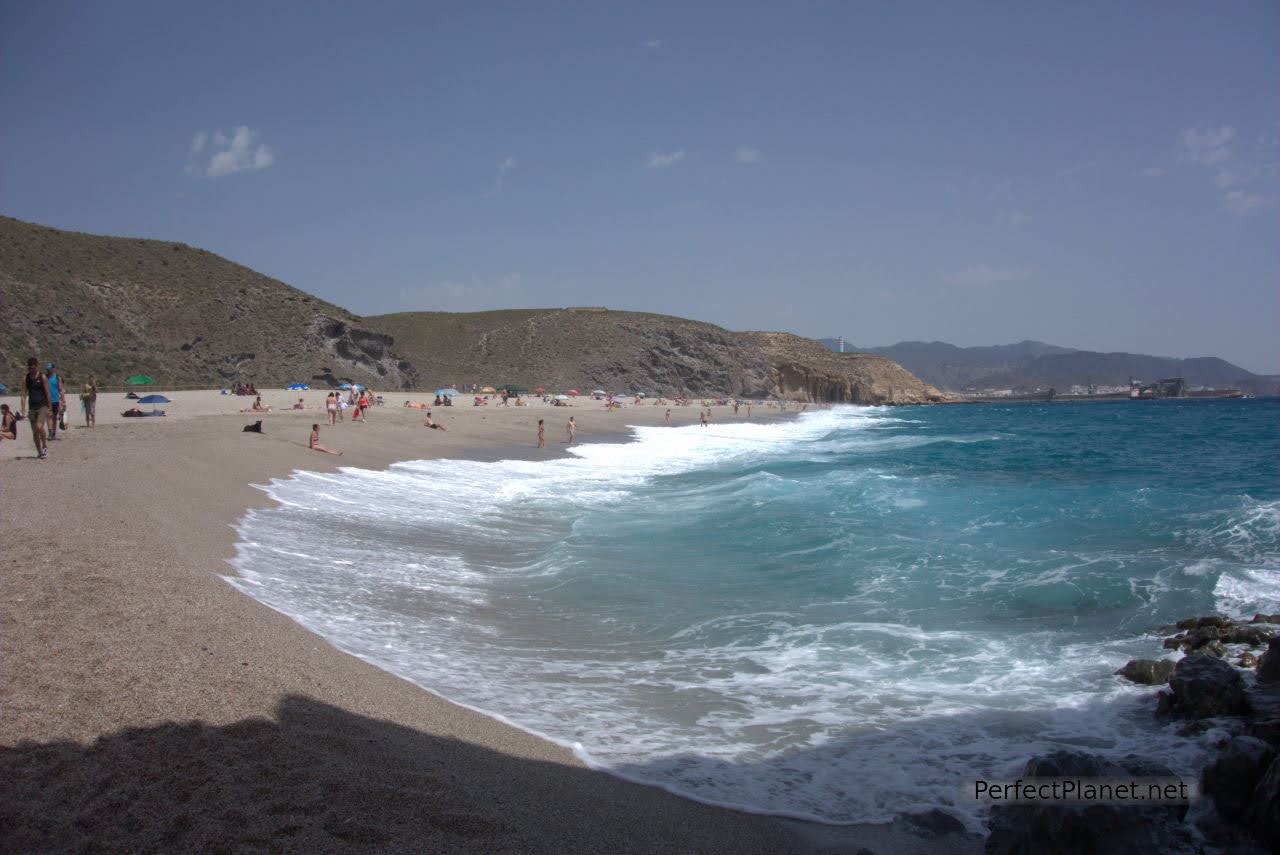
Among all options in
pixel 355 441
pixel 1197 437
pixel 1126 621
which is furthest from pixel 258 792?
pixel 1197 437

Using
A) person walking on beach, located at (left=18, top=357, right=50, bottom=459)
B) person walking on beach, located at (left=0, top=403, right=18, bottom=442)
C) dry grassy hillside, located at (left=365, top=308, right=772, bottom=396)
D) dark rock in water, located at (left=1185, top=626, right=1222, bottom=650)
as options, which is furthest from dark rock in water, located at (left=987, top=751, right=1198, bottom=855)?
dry grassy hillside, located at (left=365, top=308, right=772, bottom=396)

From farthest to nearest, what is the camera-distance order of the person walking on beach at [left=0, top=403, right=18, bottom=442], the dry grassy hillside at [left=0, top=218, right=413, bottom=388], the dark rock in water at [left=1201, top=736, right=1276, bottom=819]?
the dry grassy hillside at [left=0, top=218, right=413, bottom=388]
the person walking on beach at [left=0, top=403, right=18, bottom=442]
the dark rock in water at [left=1201, top=736, right=1276, bottom=819]

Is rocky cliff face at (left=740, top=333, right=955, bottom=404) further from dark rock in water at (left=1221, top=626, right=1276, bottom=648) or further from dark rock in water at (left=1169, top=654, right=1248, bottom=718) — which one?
dark rock in water at (left=1169, top=654, right=1248, bottom=718)

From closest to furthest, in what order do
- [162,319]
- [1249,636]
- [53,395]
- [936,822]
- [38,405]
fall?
1. [936,822]
2. [1249,636]
3. [38,405]
4. [53,395]
5. [162,319]

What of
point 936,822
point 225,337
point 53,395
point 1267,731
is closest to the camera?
point 936,822

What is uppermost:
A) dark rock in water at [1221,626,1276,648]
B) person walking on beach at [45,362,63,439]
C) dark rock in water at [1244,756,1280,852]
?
person walking on beach at [45,362,63,439]

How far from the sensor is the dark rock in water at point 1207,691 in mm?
5289

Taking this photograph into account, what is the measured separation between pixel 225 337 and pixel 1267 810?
2207 inches

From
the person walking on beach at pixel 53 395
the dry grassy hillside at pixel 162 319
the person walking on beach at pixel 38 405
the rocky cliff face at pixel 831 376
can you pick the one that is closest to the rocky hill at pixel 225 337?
the dry grassy hillside at pixel 162 319

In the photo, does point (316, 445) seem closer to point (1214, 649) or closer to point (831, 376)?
point (1214, 649)

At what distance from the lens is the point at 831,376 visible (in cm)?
11006

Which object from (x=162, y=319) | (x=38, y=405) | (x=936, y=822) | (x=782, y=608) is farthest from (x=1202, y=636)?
(x=162, y=319)

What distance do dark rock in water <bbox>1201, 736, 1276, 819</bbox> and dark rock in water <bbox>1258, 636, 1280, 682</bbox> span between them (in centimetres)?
202

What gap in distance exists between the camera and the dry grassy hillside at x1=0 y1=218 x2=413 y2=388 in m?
41.9
